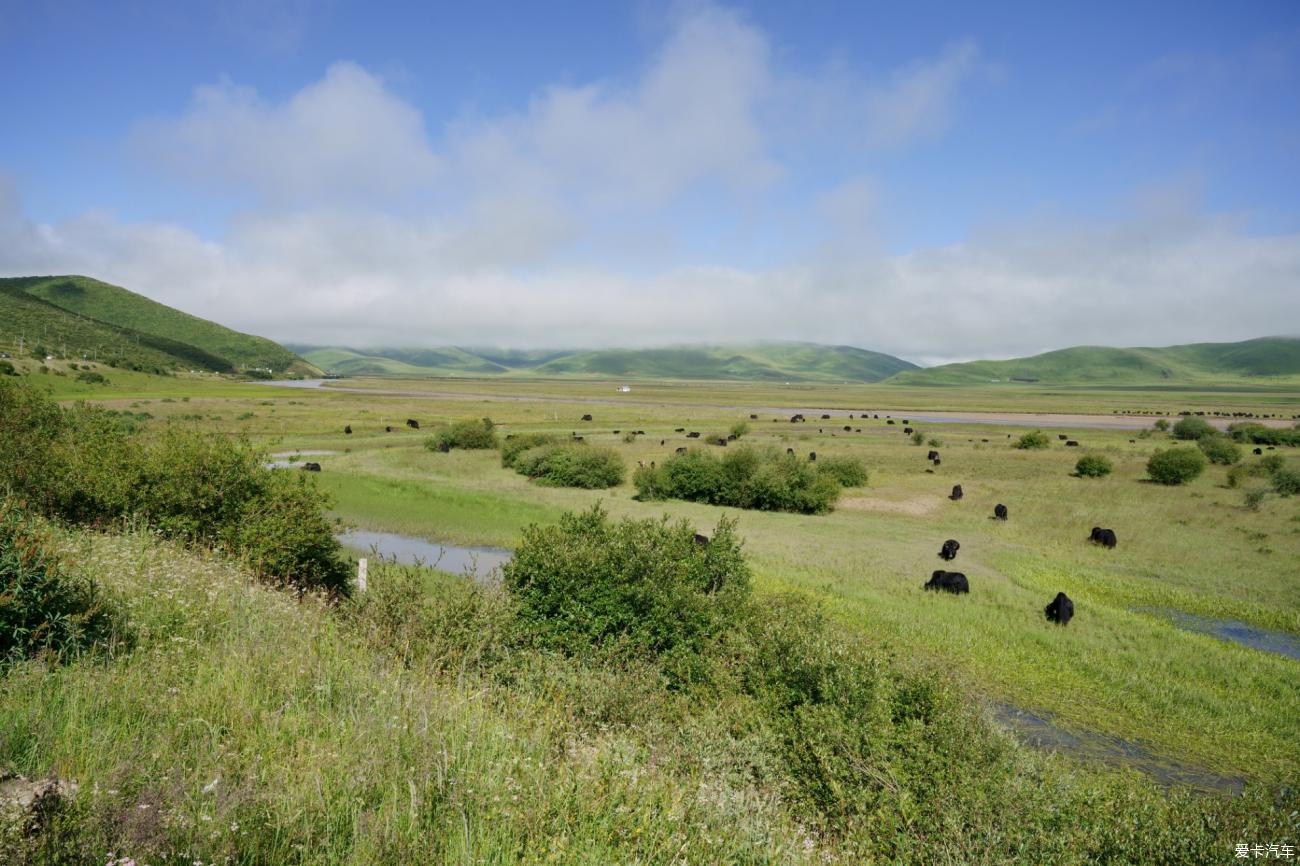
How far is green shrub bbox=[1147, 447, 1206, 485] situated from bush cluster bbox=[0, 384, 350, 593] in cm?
4752

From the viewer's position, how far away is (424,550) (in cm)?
2522

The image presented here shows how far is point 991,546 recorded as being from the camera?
27.2 metres

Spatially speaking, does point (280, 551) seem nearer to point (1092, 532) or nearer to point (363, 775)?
point (363, 775)

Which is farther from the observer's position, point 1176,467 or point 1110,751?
point 1176,467

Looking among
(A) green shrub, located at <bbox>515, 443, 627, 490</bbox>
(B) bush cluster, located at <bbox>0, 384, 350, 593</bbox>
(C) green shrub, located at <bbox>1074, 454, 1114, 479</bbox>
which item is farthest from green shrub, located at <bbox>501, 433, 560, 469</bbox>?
(C) green shrub, located at <bbox>1074, 454, 1114, 479</bbox>

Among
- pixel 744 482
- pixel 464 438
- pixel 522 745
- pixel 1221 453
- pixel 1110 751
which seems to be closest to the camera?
pixel 522 745

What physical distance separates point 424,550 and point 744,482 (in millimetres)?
17956

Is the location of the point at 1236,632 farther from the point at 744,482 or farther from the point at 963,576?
the point at 744,482

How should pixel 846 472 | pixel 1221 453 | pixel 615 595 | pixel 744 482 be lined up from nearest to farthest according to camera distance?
pixel 615 595 → pixel 744 482 → pixel 846 472 → pixel 1221 453

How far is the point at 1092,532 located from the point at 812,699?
1023 inches

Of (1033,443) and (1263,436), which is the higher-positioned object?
(1263,436)

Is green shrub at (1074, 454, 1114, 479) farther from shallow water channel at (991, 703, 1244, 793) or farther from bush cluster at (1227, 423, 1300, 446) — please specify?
bush cluster at (1227, 423, 1300, 446)

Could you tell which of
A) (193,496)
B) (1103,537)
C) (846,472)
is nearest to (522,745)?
(193,496)

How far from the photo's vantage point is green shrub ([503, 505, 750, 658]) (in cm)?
1123
